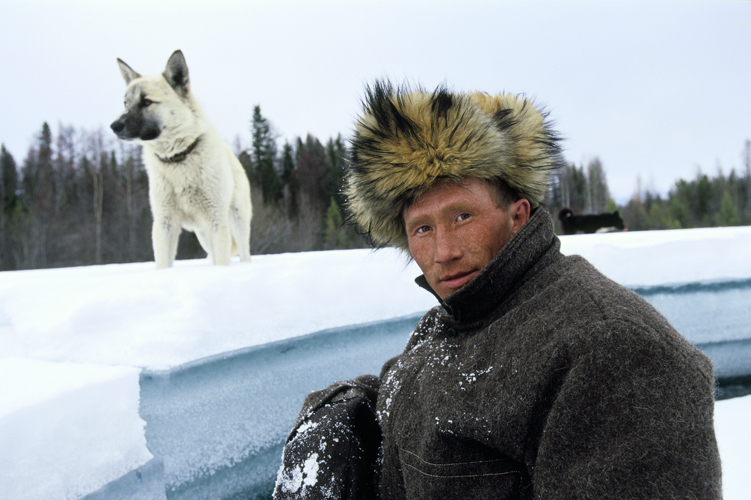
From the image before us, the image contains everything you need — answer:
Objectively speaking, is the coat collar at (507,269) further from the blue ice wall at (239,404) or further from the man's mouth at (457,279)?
the blue ice wall at (239,404)

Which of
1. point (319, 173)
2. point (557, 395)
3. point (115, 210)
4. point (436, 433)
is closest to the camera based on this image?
point (557, 395)

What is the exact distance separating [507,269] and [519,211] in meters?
0.23

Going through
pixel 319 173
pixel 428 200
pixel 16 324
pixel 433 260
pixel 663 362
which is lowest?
pixel 16 324

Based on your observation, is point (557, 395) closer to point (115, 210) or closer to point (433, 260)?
point (433, 260)

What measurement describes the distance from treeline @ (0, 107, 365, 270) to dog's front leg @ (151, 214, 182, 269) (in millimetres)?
15956

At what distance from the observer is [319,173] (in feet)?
97.5

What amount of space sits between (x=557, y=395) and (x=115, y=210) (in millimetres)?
27456

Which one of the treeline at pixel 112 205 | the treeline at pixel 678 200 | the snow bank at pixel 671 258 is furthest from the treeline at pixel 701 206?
the snow bank at pixel 671 258

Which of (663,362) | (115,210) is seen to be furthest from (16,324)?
(115,210)

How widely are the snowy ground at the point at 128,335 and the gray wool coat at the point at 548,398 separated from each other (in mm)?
581

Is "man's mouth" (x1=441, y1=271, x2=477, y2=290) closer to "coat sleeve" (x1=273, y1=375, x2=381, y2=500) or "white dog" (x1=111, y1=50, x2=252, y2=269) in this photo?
"coat sleeve" (x1=273, y1=375, x2=381, y2=500)

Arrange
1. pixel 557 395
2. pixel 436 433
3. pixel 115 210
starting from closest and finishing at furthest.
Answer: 1. pixel 557 395
2. pixel 436 433
3. pixel 115 210

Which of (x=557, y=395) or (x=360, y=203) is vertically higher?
(x=360, y=203)

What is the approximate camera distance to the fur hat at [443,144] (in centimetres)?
108
